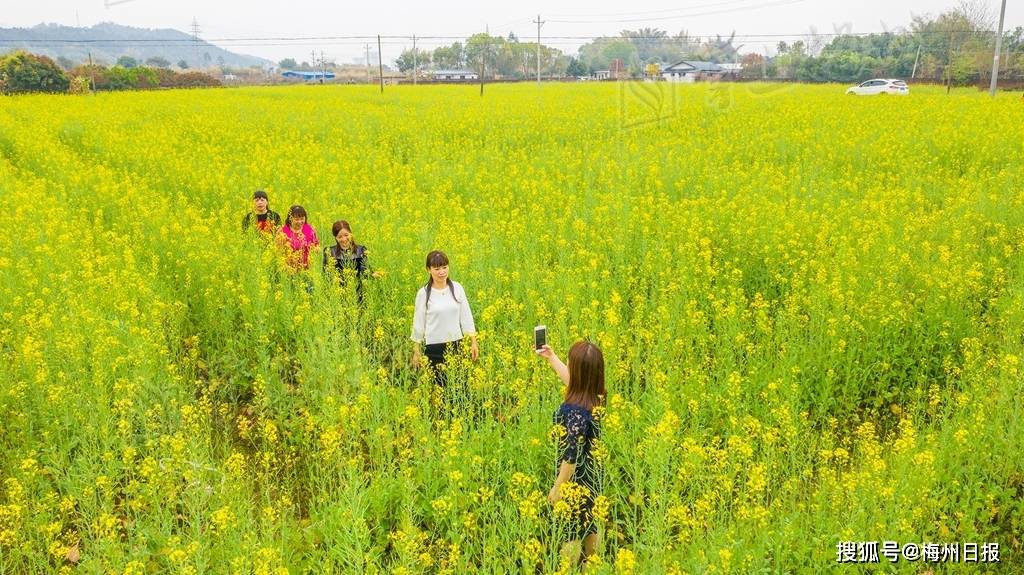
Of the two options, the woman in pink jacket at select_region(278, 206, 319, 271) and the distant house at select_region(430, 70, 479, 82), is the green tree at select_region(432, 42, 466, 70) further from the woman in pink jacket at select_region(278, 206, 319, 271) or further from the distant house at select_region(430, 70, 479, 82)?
the woman in pink jacket at select_region(278, 206, 319, 271)

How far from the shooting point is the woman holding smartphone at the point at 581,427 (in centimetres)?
395

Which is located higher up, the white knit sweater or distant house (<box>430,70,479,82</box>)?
distant house (<box>430,70,479,82</box>)

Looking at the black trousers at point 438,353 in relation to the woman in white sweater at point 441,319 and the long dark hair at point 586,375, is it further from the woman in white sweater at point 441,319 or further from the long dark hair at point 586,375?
the long dark hair at point 586,375

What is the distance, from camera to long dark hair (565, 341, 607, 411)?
13.0 feet

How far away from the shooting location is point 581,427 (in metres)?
3.95

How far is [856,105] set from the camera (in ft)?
78.4

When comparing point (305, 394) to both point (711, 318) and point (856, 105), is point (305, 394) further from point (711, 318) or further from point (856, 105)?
point (856, 105)

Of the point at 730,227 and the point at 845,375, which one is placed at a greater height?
the point at 730,227

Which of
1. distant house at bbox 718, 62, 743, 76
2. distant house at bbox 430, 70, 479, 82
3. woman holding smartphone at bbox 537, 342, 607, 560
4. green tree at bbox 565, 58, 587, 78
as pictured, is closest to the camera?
woman holding smartphone at bbox 537, 342, 607, 560

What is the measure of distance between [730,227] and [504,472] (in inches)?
217

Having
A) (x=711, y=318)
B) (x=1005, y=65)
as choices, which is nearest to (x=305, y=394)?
(x=711, y=318)
